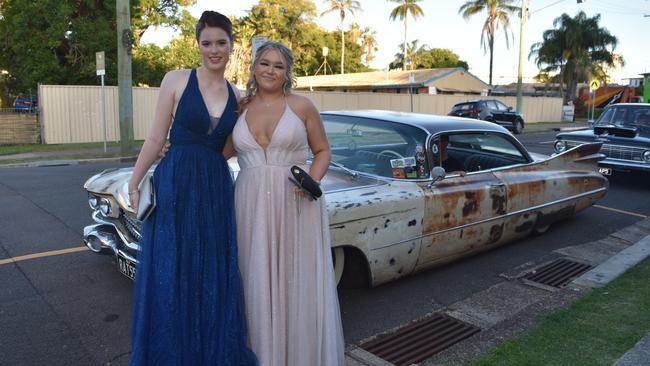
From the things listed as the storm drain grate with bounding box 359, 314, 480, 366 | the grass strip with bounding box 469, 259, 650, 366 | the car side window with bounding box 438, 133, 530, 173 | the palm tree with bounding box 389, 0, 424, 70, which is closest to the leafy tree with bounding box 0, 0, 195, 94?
the car side window with bounding box 438, 133, 530, 173

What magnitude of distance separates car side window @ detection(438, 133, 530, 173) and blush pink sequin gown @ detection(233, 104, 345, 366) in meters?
2.60

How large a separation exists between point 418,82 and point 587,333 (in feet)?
108

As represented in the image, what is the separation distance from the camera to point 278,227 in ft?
8.39

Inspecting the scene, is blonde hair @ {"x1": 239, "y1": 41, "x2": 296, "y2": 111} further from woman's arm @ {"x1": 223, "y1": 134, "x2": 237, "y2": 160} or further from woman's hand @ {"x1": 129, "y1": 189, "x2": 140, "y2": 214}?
woman's hand @ {"x1": 129, "y1": 189, "x2": 140, "y2": 214}

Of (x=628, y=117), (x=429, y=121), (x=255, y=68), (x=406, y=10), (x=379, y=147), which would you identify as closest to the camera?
(x=255, y=68)

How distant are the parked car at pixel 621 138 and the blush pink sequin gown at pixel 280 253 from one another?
27.1ft

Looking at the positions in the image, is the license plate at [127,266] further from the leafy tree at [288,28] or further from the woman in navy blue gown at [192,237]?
the leafy tree at [288,28]

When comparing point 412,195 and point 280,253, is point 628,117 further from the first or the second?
point 280,253

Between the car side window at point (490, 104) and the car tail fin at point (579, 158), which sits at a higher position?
the car side window at point (490, 104)

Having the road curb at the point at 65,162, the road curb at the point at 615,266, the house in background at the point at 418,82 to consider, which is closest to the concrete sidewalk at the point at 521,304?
the road curb at the point at 615,266

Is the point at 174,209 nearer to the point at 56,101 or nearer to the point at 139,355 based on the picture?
the point at 139,355

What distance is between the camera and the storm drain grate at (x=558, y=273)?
468 cm

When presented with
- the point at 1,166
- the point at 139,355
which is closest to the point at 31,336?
the point at 139,355

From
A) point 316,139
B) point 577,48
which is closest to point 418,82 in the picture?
point 577,48
